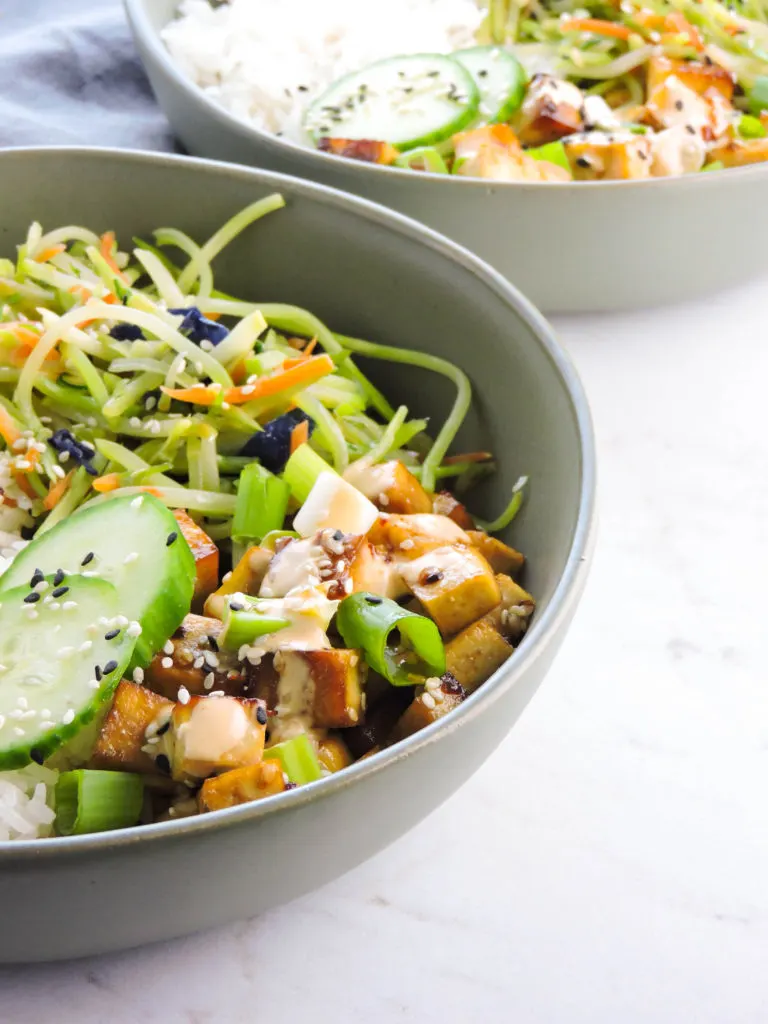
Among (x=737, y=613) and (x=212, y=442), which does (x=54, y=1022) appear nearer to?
(x=212, y=442)

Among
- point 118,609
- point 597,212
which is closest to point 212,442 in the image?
point 118,609

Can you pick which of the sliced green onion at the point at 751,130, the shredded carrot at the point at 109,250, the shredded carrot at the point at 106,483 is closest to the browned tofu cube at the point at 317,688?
the shredded carrot at the point at 106,483

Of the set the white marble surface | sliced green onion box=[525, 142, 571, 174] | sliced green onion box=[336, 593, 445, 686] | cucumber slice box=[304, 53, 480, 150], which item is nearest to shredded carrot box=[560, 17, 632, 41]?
cucumber slice box=[304, 53, 480, 150]

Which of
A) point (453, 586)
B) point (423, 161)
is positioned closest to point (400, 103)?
point (423, 161)

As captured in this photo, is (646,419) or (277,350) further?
(646,419)

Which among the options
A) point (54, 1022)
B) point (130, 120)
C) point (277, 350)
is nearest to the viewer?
point (54, 1022)

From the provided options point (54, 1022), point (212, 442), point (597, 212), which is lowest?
point (54, 1022)

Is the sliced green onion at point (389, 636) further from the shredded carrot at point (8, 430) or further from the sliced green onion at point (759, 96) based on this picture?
the sliced green onion at point (759, 96)
